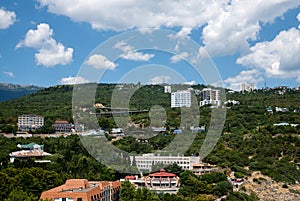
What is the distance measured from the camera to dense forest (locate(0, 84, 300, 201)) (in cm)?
1279

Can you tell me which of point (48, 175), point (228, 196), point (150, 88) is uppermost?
point (150, 88)

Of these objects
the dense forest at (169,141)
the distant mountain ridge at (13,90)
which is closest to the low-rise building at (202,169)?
the dense forest at (169,141)

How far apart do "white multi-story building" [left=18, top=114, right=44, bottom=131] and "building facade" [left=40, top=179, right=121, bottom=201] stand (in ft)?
48.2

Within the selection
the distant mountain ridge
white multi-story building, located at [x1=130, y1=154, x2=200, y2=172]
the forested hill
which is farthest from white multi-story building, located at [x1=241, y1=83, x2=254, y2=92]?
the distant mountain ridge

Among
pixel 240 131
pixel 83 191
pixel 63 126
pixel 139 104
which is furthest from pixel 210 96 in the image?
pixel 83 191

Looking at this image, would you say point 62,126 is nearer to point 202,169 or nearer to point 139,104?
point 139,104

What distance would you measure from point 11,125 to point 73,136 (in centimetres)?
538

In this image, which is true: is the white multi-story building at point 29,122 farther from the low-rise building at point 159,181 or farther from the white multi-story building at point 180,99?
the low-rise building at point 159,181

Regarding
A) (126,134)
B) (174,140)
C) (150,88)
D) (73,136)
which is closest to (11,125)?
(73,136)

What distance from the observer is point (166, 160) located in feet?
61.4

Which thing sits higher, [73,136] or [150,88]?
[150,88]

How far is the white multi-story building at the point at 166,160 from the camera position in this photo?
Result: 1811 cm

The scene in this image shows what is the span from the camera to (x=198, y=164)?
1784 centimetres

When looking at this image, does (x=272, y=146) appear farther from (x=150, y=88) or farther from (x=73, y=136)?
(x=150, y=88)
